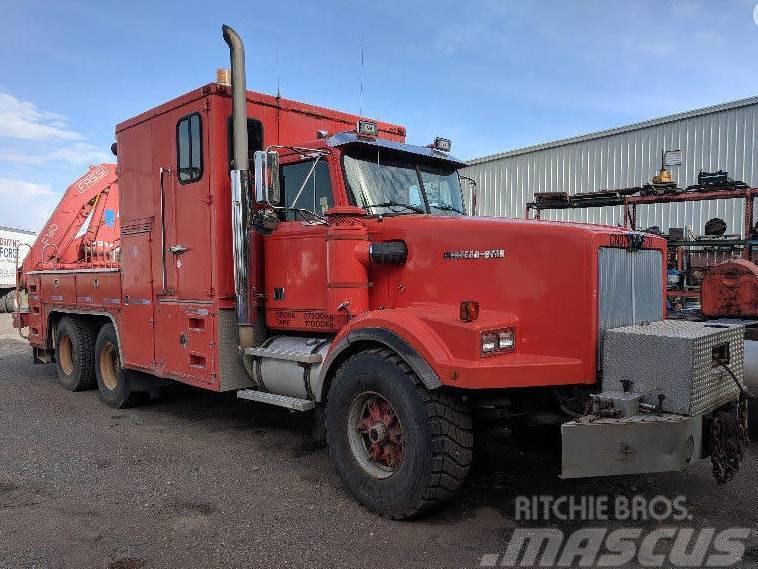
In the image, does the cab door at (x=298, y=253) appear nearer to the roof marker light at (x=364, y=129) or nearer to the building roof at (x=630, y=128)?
the roof marker light at (x=364, y=129)

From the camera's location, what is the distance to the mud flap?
3.25 metres

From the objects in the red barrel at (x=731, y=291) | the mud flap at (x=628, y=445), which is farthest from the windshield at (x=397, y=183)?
the red barrel at (x=731, y=291)

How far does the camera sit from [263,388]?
5.53m

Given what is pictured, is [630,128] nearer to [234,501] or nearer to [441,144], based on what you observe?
[441,144]

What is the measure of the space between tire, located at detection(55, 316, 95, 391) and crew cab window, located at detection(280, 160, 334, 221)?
14.6 ft

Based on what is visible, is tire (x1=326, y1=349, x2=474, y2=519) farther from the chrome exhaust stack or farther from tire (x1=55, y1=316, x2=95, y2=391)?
tire (x1=55, y1=316, x2=95, y2=391)

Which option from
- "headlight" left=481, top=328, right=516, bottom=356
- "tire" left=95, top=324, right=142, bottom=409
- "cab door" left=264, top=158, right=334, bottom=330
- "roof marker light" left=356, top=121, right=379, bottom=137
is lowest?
"tire" left=95, top=324, right=142, bottom=409

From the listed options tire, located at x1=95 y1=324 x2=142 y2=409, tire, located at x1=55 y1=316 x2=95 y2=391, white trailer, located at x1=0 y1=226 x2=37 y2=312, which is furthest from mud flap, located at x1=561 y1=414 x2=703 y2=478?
white trailer, located at x1=0 y1=226 x2=37 y2=312

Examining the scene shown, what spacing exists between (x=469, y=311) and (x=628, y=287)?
3.70 feet

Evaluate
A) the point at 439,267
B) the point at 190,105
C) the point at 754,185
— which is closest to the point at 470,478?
the point at 439,267

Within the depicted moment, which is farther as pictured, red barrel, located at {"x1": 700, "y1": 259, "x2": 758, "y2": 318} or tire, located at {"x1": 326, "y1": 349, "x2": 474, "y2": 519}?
red barrel, located at {"x1": 700, "y1": 259, "x2": 758, "y2": 318}

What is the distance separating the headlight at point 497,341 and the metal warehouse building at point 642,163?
40.6ft

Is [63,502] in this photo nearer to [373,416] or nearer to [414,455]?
[373,416]

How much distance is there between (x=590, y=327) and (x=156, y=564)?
288 centimetres
